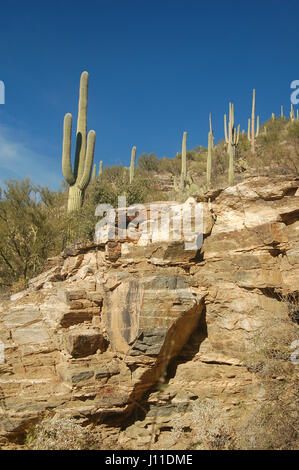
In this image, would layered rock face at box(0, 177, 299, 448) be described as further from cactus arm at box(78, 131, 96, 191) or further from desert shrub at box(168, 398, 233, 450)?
cactus arm at box(78, 131, 96, 191)

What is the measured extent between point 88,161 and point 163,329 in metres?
8.48

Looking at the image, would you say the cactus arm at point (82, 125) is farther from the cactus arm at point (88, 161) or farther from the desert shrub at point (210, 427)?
the desert shrub at point (210, 427)

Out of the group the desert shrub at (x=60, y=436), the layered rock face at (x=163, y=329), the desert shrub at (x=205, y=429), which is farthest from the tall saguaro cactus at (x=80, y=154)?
the desert shrub at (x=205, y=429)

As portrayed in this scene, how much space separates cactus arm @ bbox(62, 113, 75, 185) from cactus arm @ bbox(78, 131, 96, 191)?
0.38m

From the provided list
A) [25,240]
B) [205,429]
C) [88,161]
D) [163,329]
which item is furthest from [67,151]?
[205,429]

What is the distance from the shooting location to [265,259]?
5.28m

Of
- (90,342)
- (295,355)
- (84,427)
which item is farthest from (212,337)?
(84,427)

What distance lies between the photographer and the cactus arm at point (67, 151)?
11.5 m

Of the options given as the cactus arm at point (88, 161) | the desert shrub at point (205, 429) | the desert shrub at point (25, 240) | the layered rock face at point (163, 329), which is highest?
the cactus arm at point (88, 161)

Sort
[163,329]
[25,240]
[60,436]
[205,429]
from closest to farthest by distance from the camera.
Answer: [60,436] → [205,429] → [163,329] → [25,240]

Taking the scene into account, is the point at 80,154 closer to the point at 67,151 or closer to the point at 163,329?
the point at 67,151

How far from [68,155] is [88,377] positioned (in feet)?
27.9

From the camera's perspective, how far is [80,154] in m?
12.2
